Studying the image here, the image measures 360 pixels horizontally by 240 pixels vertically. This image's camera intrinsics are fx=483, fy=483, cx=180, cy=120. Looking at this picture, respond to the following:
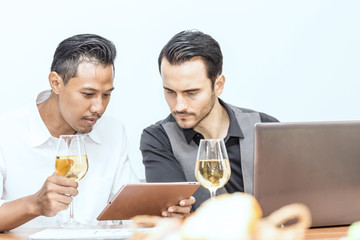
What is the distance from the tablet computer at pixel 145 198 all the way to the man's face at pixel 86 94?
1.99 ft

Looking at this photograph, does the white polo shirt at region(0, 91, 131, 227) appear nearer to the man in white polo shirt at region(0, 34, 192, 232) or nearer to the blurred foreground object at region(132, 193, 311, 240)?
the man in white polo shirt at region(0, 34, 192, 232)

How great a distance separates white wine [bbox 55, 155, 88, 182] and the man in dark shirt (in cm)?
53

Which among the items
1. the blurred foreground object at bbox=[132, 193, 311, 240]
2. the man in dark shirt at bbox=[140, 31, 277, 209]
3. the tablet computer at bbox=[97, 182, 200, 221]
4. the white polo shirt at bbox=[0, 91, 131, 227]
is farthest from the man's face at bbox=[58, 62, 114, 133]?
the blurred foreground object at bbox=[132, 193, 311, 240]

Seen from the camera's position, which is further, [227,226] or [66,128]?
[66,128]

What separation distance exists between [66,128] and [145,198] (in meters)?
0.74

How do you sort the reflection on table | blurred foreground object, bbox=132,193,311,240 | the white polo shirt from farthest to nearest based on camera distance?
1. the white polo shirt
2. the reflection on table
3. blurred foreground object, bbox=132,193,311,240

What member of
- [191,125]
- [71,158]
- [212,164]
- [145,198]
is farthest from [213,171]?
[191,125]

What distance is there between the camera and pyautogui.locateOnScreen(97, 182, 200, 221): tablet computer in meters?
1.34

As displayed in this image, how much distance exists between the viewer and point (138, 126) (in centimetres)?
273

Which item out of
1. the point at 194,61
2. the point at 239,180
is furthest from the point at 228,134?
the point at 194,61

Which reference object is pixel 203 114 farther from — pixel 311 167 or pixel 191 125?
pixel 311 167

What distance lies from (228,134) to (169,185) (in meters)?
0.72

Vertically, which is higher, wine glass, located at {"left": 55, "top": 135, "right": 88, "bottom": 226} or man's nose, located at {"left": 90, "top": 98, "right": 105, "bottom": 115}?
man's nose, located at {"left": 90, "top": 98, "right": 105, "bottom": 115}

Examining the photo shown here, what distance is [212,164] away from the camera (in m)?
1.35
